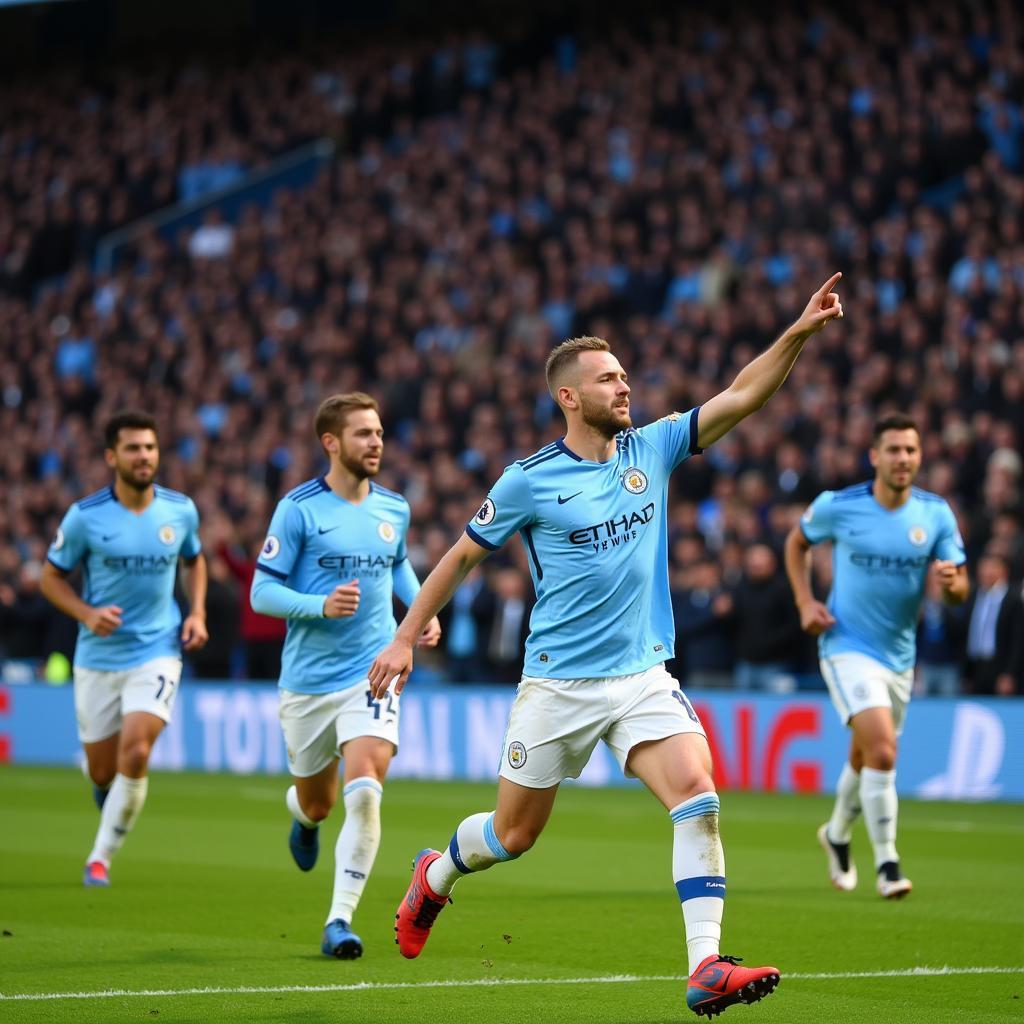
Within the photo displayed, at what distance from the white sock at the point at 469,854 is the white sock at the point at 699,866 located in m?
0.79

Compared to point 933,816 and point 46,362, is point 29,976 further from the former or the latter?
point 46,362

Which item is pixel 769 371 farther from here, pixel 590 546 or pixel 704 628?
pixel 704 628

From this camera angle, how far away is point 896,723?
1120cm

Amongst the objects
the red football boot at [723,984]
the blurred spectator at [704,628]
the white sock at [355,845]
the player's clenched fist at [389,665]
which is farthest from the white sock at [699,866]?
the blurred spectator at [704,628]

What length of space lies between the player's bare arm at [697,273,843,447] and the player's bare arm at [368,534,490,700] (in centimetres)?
103

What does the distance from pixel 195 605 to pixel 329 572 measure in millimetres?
2592

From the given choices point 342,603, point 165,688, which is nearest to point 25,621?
point 165,688

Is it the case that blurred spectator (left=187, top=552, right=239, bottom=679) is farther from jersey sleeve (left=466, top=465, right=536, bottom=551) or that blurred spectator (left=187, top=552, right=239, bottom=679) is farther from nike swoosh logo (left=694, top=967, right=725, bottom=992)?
nike swoosh logo (left=694, top=967, right=725, bottom=992)

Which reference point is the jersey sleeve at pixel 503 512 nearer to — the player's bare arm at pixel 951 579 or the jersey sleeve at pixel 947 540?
the player's bare arm at pixel 951 579

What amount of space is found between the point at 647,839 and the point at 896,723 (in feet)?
11.3

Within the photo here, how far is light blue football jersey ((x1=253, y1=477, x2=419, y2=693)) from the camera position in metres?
9.27

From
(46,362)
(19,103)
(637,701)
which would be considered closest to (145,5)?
(19,103)

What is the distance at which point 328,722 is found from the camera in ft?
30.5

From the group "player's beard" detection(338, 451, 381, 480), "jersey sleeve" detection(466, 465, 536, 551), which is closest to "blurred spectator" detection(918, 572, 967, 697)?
"player's beard" detection(338, 451, 381, 480)
